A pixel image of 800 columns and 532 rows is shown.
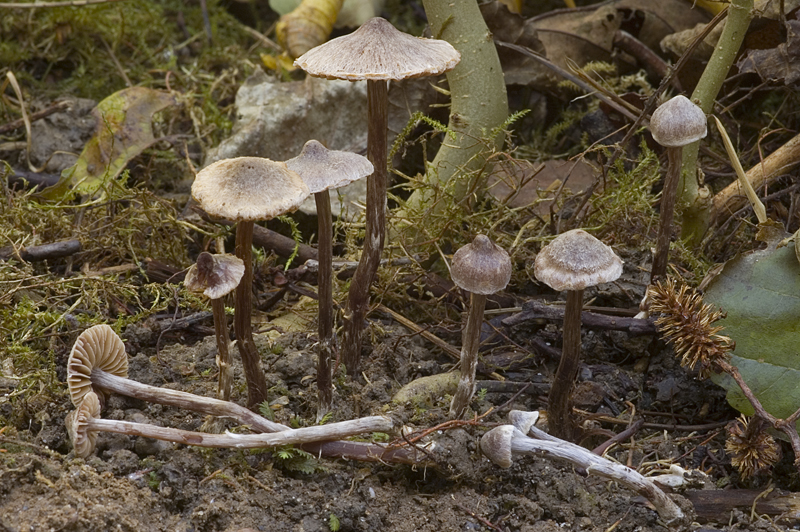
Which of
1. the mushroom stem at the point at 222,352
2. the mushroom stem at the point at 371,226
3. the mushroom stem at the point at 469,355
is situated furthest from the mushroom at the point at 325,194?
the mushroom stem at the point at 469,355

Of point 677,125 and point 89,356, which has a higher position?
point 677,125

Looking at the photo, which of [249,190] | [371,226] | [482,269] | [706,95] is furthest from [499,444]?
[706,95]

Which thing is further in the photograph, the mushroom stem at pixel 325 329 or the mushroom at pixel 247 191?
the mushroom stem at pixel 325 329

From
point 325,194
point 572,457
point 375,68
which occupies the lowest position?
point 572,457

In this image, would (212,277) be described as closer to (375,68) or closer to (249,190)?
(249,190)

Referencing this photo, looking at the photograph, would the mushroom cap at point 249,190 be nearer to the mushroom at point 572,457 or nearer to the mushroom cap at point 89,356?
the mushroom cap at point 89,356

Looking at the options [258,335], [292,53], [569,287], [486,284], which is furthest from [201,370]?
[292,53]

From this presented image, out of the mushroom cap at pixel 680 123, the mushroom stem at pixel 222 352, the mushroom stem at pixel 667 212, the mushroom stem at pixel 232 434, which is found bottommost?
the mushroom stem at pixel 232 434

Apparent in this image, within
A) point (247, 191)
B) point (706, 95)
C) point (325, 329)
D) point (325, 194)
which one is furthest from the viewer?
point (706, 95)
